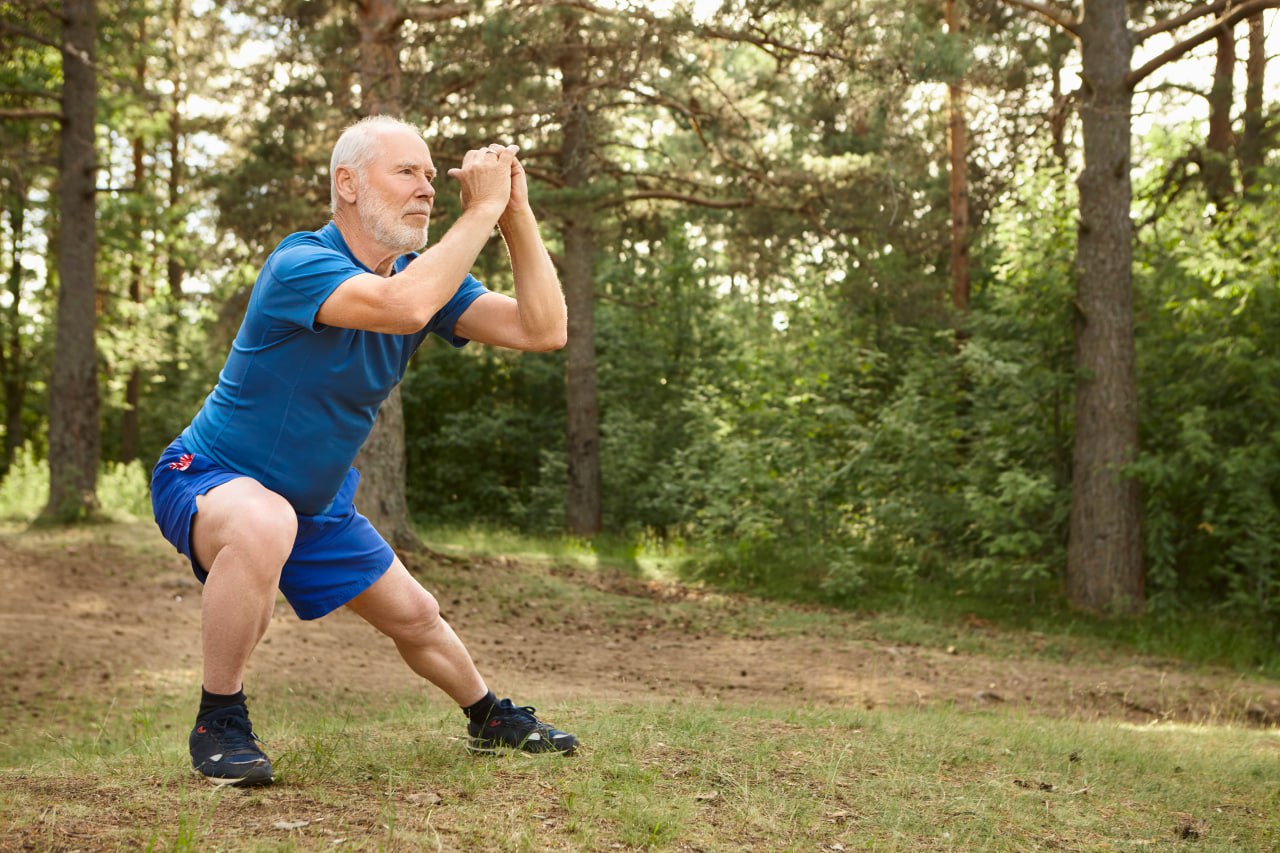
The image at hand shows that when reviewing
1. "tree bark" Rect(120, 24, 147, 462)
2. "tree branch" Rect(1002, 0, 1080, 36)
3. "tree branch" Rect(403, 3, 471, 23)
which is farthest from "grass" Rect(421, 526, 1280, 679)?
"tree bark" Rect(120, 24, 147, 462)

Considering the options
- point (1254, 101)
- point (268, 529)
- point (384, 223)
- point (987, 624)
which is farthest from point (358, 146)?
point (1254, 101)

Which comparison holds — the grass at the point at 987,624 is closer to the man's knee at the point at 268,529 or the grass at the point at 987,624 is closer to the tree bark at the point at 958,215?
the tree bark at the point at 958,215

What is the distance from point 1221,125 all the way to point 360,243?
49.8 ft

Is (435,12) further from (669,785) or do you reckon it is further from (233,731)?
(669,785)

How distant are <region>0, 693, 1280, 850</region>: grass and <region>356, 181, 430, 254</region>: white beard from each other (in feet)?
5.31

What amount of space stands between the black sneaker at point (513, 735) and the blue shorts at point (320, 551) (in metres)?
0.68

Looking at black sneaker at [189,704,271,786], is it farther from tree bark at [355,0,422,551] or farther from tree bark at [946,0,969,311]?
tree bark at [946,0,969,311]

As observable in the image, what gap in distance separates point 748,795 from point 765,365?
13.2m

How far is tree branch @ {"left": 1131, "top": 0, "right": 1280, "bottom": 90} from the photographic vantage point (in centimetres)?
1009

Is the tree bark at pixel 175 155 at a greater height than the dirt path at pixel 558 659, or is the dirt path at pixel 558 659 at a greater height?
the tree bark at pixel 175 155

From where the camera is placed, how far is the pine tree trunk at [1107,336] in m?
11.1

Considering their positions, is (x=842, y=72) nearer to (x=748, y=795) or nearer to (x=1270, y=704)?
(x=1270, y=704)

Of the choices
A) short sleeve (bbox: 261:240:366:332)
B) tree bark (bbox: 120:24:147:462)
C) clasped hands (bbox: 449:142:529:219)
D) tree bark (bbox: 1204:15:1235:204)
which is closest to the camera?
short sleeve (bbox: 261:240:366:332)

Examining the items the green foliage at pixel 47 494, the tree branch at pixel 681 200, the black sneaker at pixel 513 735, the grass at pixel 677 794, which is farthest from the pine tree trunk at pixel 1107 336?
the green foliage at pixel 47 494
